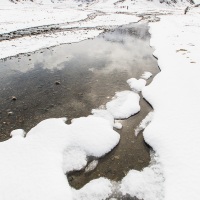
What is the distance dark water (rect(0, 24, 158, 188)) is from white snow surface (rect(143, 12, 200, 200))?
2.35 feet

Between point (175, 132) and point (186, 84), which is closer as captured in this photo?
point (175, 132)

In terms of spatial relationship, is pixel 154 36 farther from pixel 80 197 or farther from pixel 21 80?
pixel 80 197

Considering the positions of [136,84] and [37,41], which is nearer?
[136,84]

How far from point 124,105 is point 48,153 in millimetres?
A: 5088

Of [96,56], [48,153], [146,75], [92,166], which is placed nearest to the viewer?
[92,166]

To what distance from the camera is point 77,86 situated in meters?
14.1

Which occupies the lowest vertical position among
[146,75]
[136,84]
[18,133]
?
[146,75]

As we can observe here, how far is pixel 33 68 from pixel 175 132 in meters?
11.5

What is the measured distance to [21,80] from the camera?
1470 cm

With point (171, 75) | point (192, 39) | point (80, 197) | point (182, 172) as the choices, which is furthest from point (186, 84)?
point (192, 39)

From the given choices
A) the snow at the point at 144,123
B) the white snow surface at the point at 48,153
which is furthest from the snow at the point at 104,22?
the white snow surface at the point at 48,153

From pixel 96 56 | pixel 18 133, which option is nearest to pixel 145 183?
pixel 18 133

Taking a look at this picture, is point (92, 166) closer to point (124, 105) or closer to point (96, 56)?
point (124, 105)

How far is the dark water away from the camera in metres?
8.72
